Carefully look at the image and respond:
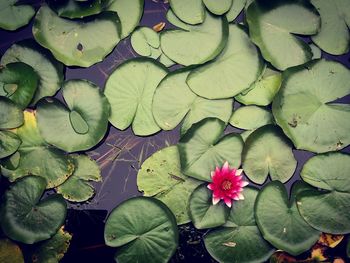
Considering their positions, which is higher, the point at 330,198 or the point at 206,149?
the point at 206,149

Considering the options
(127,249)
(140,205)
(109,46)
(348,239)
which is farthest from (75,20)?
(348,239)

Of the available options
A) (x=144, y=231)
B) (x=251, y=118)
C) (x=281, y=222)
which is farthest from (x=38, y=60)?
(x=281, y=222)

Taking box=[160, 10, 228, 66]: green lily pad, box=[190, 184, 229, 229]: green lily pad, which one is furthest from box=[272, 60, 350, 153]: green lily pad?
box=[190, 184, 229, 229]: green lily pad

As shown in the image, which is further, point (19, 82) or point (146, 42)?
point (146, 42)

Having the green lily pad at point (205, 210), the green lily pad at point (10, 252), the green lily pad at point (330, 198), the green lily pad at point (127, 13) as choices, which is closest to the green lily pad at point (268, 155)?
the green lily pad at point (330, 198)

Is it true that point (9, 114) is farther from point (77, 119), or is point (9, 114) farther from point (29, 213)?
point (29, 213)

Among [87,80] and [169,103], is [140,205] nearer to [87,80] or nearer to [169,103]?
[169,103]

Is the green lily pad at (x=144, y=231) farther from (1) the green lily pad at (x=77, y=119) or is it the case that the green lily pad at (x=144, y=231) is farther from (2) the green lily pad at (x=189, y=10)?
(2) the green lily pad at (x=189, y=10)
